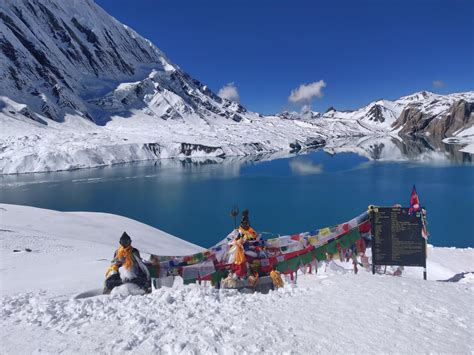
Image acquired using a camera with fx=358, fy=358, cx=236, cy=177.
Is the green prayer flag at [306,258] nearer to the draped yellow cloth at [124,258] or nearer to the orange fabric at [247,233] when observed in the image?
the orange fabric at [247,233]

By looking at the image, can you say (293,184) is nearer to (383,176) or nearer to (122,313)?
(383,176)

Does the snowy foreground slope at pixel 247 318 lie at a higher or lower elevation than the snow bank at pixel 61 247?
higher

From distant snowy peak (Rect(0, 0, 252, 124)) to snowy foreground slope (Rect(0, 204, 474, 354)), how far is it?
119 metres

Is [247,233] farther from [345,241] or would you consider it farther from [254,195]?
[254,195]

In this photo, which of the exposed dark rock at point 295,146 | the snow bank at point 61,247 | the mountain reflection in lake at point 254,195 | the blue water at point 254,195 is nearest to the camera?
the snow bank at point 61,247

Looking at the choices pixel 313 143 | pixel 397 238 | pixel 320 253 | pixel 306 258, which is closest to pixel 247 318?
pixel 306 258

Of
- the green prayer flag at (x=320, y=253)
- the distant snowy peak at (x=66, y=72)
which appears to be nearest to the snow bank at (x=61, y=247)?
the green prayer flag at (x=320, y=253)

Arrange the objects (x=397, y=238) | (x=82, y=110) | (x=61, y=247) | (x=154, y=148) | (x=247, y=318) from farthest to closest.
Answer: (x=82, y=110)
(x=154, y=148)
(x=61, y=247)
(x=397, y=238)
(x=247, y=318)

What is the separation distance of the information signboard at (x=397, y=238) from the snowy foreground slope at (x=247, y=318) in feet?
5.09

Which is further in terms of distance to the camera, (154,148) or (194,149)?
(194,149)

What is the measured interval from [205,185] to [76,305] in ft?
161

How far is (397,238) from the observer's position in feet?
34.6

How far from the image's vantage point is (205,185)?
5628 centimetres

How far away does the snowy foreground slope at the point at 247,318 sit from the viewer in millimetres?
5934
